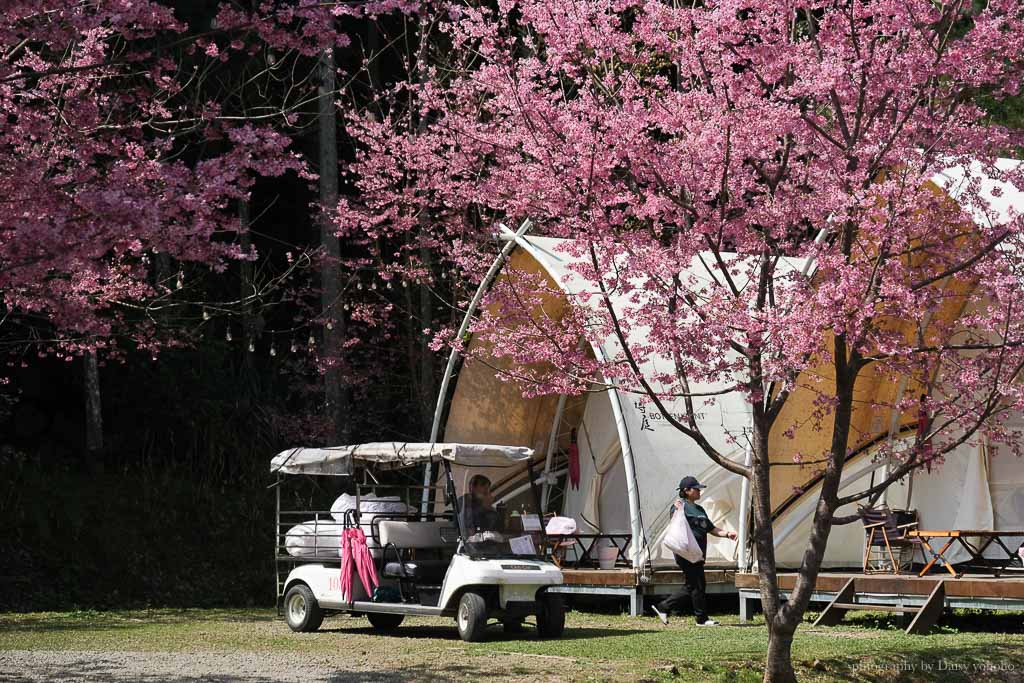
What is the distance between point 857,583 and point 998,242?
17.0 ft

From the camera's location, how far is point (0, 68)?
8305 mm

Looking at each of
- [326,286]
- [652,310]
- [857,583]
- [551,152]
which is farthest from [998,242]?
[326,286]

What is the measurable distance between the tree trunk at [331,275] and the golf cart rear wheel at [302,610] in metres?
7.66

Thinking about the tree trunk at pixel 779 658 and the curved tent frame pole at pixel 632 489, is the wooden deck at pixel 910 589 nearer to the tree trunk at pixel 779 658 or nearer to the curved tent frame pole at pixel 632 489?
the curved tent frame pole at pixel 632 489

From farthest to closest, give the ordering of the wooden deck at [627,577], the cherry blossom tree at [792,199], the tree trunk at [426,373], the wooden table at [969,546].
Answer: the tree trunk at [426,373], the wooden deck at [627,577], the wooden table at [969,546], the cherry blossom tree at [792,199]

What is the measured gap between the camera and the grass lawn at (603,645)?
9742 millimetres

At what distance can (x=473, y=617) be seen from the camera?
11695mm

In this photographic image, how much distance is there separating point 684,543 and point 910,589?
2248mm

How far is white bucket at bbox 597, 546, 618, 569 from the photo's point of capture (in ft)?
52.4

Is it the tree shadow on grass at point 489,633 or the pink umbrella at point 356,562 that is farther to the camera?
the pink umbrella at point 356,562

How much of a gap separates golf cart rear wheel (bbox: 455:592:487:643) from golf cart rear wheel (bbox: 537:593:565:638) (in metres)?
0.62

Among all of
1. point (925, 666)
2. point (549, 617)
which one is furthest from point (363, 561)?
point (925, 666)

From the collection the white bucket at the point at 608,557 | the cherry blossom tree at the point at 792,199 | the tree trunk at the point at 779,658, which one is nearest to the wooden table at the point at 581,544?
the white bucket at the point at 608,557

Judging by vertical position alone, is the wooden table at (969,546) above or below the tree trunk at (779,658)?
above
